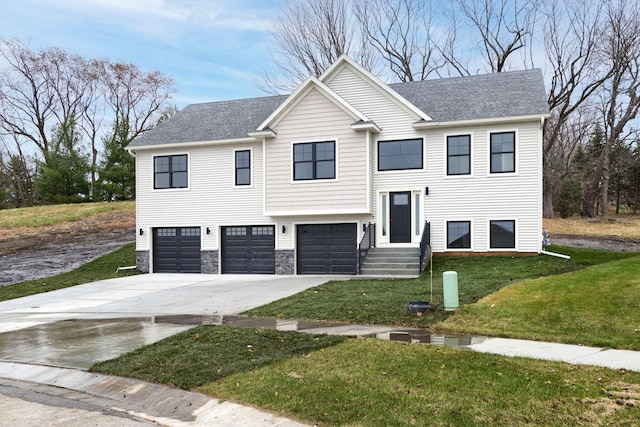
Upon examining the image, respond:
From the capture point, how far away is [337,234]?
2138 centimetres

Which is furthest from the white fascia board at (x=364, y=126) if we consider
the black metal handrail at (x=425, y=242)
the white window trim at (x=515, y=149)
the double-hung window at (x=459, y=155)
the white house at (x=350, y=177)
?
the white window trim at (x=515, y=149)

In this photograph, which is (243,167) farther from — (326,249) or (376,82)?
(376,82)

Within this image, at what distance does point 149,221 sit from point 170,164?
9.04 feet

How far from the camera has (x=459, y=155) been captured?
20188 mm

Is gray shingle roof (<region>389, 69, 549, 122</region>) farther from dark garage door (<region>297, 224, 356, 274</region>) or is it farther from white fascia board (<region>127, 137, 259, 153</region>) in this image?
white fascia board (<region>127, 137, 259, 153</region>)

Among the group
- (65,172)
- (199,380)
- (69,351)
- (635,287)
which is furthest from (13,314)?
(65,172)

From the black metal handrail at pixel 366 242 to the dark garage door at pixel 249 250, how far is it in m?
4.16

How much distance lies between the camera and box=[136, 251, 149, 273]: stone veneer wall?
24.0 m

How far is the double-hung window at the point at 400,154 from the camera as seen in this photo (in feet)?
67.7

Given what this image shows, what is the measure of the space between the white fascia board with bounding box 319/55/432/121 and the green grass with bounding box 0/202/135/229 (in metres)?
19.9

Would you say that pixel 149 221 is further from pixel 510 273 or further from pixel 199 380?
pixel 199 380

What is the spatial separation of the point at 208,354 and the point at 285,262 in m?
13.8

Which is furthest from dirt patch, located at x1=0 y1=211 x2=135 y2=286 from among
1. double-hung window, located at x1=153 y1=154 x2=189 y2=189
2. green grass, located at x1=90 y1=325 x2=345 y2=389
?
green grass, located at x1=90 y1=325 x2=345 y2=389

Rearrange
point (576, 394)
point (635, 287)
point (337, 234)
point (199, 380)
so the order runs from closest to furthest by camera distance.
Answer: point (576, 394), point (199, 380), point (635, 287), point (337, 234)
